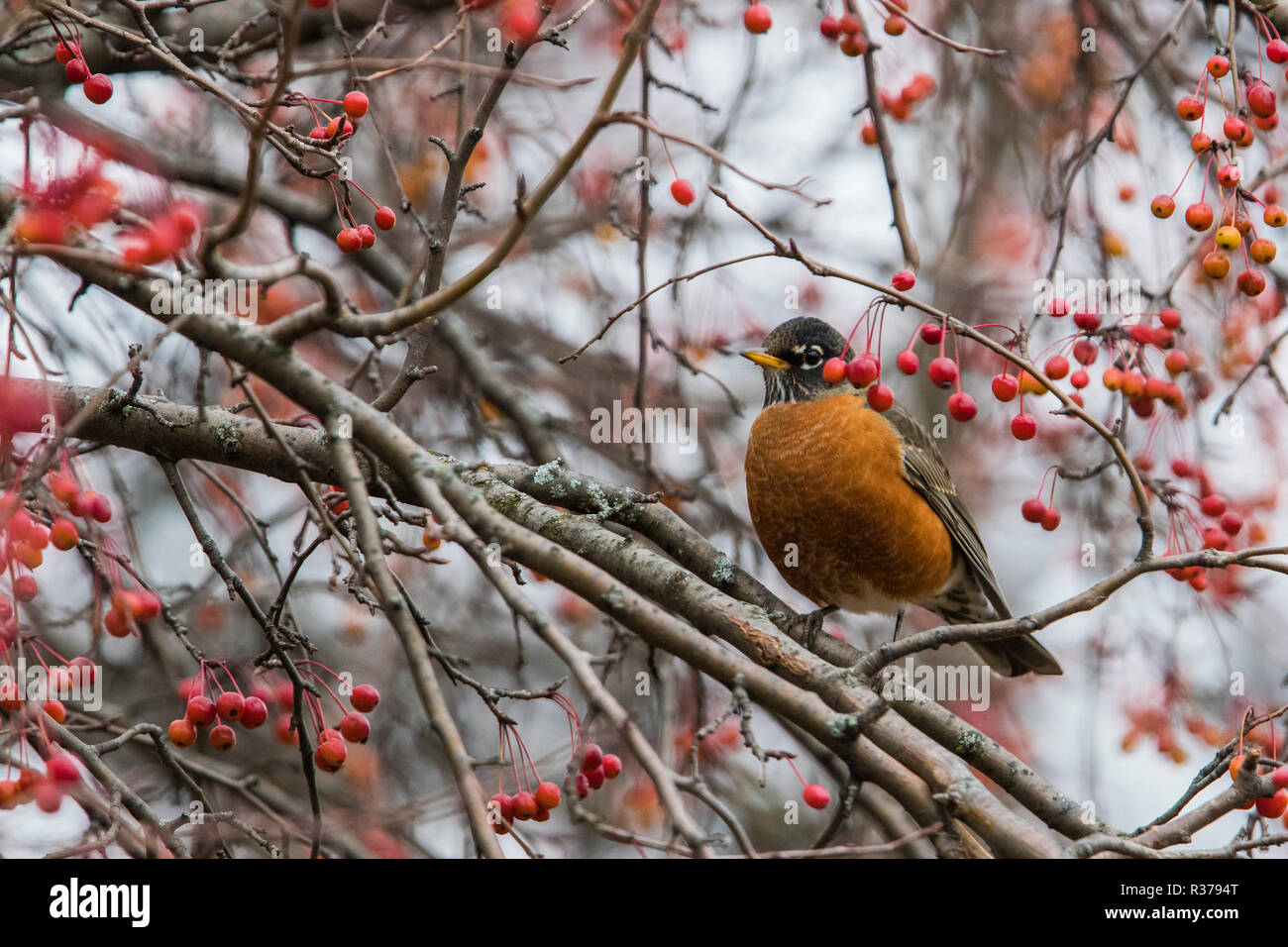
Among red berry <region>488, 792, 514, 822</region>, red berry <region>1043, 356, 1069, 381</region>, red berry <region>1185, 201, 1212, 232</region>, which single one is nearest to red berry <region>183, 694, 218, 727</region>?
red berry <region>488, 792, 514, 822</region>

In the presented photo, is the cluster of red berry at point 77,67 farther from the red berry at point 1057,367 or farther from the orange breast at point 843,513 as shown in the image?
the red berry at point 1057,367

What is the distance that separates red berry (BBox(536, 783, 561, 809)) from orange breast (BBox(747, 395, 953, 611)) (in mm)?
1997

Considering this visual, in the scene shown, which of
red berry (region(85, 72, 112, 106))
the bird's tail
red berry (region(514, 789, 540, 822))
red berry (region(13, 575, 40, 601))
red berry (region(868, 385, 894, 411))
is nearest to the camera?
red berry (region(13, 575, 40, 601))

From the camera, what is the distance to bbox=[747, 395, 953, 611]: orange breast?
452 cm

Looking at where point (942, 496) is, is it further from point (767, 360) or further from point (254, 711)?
point (254, 711)

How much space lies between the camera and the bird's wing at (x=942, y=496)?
4691mm

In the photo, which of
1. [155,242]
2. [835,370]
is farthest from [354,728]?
[835,370]

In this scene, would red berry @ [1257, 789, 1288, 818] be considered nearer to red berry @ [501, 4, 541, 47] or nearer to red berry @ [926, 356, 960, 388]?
red berry @ [926, 356, 960, 388]

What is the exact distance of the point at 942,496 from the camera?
475 cm

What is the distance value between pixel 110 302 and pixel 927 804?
11.4 ft
